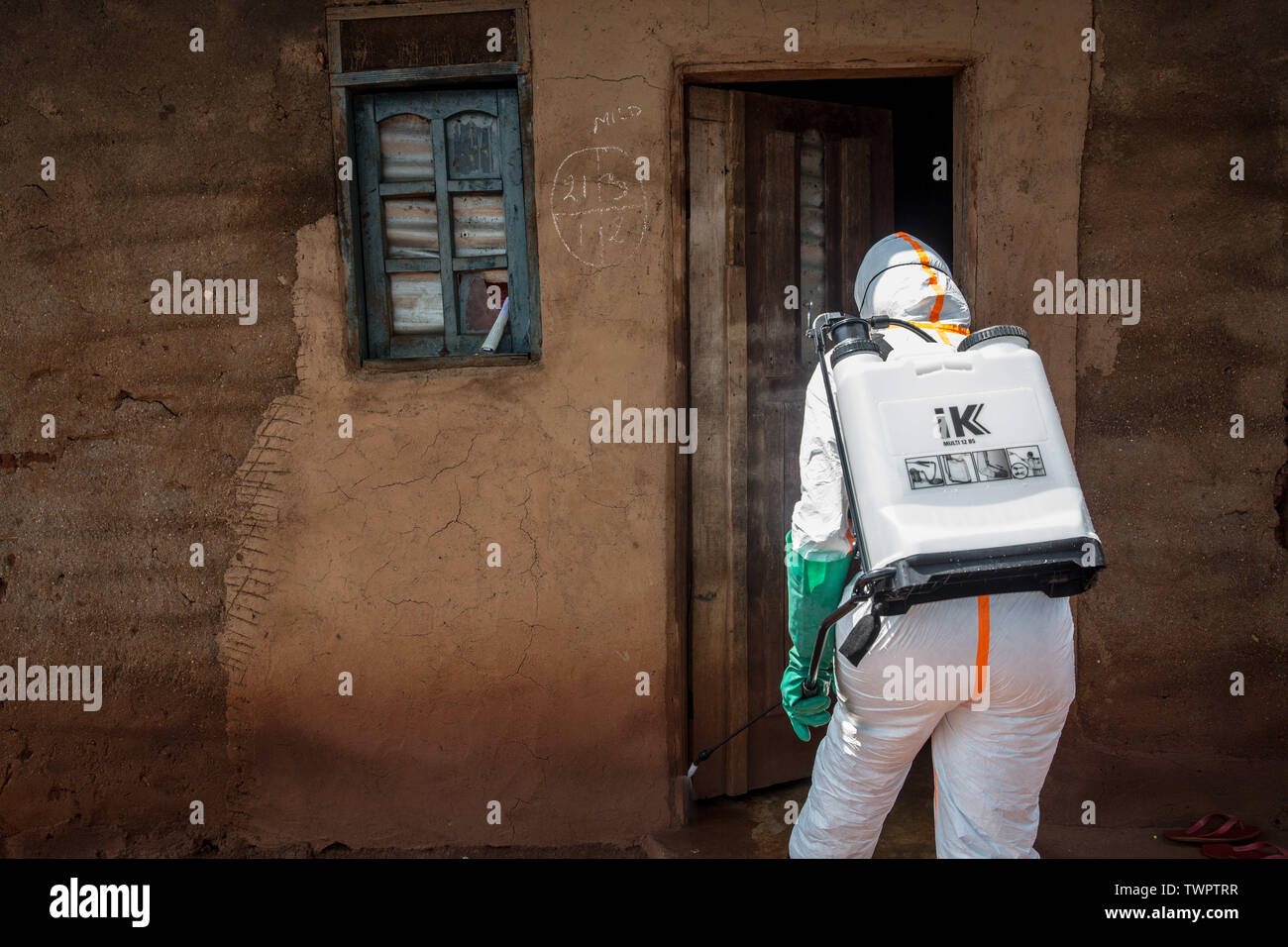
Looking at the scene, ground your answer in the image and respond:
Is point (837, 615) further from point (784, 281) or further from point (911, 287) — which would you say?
point (784, 281)

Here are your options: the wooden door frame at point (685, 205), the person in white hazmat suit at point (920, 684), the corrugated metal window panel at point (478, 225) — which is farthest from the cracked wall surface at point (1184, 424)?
the corrugated metal window panel at point (478, 225)

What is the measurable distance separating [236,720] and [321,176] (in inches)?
76.1

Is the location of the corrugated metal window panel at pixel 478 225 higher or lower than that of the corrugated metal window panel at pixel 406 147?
lower

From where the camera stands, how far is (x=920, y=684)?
2.10m

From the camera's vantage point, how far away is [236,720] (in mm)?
3170

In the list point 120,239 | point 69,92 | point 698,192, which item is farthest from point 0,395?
point 698,192

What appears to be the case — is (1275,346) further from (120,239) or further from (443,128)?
(120,239)

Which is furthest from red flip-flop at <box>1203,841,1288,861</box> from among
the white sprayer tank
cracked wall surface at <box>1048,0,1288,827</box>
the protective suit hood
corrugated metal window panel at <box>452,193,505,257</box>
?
corrugated metal window panel at <box>452,193,505,257</box>

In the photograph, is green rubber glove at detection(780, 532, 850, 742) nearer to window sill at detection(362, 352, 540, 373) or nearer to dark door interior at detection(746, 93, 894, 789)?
dark door interior at detection(746, 93, 894, 789)

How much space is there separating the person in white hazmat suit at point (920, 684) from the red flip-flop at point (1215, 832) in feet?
3.80

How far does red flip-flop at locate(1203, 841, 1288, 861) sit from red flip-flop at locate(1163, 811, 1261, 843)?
0.10 ft

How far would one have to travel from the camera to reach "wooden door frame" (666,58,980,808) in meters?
3.00

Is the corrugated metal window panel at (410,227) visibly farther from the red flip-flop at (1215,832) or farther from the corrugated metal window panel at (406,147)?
the red flip-flop at (1215,832)

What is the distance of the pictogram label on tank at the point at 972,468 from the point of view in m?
1.94
